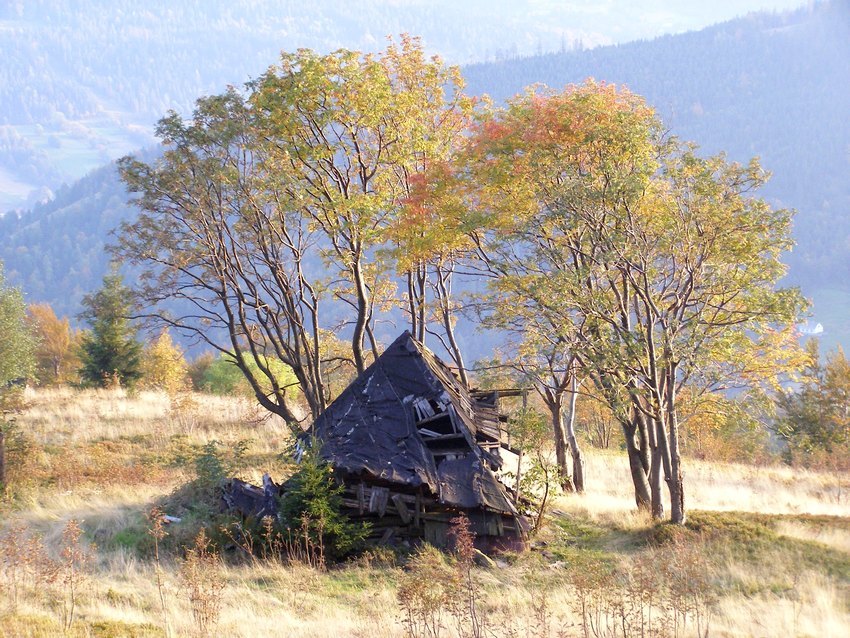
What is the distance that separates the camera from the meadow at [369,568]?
921 centimetres

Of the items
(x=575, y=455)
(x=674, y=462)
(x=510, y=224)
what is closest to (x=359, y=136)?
(x=510, y=224)

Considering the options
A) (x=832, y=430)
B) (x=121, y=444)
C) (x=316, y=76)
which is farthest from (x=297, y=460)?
(x=832, y=430)

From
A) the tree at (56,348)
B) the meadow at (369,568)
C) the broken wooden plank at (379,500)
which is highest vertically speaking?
the tree at (56,348)

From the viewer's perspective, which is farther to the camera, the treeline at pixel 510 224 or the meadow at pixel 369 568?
the treeline at pixel 510 224

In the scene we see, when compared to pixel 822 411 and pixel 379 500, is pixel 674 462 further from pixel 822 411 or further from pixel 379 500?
pixel 822 411

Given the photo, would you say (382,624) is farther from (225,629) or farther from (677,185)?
(677,185)

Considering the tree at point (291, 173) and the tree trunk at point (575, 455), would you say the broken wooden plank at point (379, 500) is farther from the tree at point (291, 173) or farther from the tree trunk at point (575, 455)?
the tree trunk at point (575, 455)

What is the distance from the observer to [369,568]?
14102 mm

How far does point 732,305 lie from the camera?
56.7 feet

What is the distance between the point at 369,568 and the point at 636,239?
797cm

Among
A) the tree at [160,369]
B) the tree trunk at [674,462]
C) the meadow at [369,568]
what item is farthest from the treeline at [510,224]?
the tree at [160,369]

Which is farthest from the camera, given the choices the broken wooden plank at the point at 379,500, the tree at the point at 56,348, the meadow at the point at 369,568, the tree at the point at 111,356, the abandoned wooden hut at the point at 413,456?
the tree at the point at 56,348

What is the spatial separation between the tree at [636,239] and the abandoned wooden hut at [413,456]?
2.76 meters

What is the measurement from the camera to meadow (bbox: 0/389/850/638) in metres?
9.21
